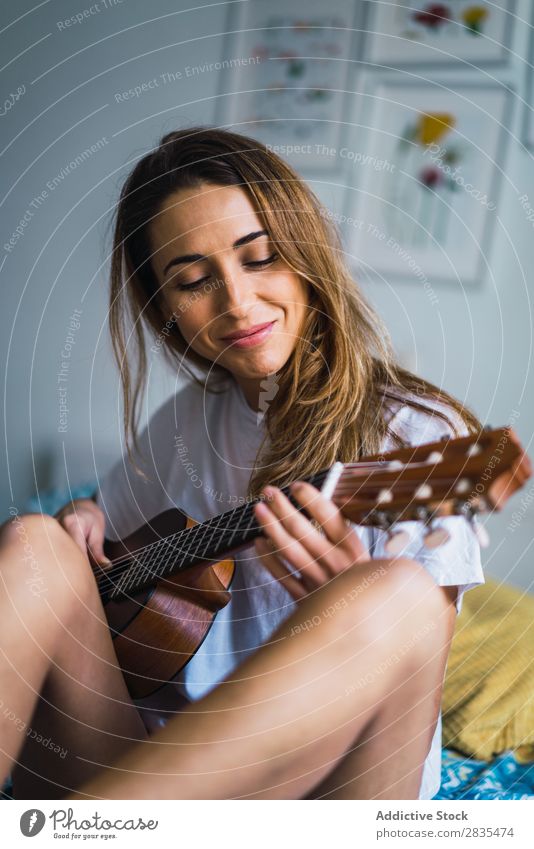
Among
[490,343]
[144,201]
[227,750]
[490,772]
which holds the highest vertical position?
[144,201]

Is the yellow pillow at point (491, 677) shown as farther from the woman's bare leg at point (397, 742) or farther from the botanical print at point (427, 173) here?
the botanical print at point (427, 173)

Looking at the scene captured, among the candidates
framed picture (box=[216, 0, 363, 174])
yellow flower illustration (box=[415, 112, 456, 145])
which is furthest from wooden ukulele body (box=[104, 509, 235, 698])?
yellow flower illustration (box=[415, 112, 456, 145])

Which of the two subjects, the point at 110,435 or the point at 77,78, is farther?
the point at 110,435

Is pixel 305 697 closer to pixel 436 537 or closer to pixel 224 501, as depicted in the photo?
pixel 436 537

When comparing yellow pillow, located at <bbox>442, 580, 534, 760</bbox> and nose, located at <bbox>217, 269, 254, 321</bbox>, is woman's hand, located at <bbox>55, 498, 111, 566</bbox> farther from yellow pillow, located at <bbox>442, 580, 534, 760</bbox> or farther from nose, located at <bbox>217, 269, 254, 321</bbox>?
yellow pillow, located at <bbox>442, 580, 534, 760</bbox>

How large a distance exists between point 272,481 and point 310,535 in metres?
0.13

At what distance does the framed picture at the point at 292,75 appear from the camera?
92 centimetres

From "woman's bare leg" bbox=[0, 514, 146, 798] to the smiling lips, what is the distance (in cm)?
21

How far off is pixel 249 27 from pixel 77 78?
8.3 inches

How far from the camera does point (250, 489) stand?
0.68 meters

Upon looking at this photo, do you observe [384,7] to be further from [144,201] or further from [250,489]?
[250,489]

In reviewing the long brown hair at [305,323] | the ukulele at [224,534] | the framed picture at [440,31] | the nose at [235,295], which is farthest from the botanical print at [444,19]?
the ukulele at [224,534]

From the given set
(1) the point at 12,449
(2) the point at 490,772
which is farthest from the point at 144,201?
(1) the point at 12,449
